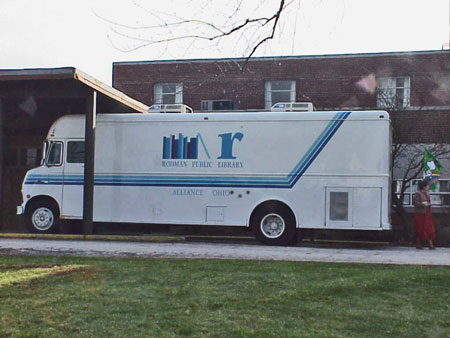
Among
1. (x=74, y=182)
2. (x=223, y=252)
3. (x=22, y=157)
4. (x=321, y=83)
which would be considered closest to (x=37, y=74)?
(x=74, y=182)

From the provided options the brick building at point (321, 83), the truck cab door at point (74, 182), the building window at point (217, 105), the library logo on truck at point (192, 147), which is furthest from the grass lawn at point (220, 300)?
the building window at point (217, 105)

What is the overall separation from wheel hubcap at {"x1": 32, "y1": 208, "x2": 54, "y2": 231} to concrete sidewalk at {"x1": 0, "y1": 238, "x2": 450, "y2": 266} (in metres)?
1.23

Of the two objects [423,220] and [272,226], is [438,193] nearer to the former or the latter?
[423,220]

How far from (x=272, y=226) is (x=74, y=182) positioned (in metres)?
5.18

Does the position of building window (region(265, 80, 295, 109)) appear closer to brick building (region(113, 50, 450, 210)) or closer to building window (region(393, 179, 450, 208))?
brick building (region(113, 50, 450, 210))

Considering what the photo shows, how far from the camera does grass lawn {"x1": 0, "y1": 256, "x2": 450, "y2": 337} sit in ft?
18.2

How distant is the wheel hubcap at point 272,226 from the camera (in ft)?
47.7

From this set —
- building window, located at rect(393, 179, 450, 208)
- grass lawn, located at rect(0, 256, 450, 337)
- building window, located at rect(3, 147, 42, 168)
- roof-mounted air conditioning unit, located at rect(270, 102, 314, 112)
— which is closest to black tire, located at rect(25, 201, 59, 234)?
building window, located at rect(3, 147, 42, 168)

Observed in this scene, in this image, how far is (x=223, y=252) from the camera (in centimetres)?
1233

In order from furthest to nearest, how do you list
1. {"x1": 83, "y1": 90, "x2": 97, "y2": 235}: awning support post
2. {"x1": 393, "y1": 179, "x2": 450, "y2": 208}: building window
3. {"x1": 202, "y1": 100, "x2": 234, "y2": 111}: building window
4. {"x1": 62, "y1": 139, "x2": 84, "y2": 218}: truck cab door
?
{"x1": 202, "y1": 100, "x2": 234, "y2": 111}: building window → {"x1": 393, "y1": 179, "x2": 450, "y2": 208}: building window → {"x1": 62, "y1": 139, "x2": 84, "y2": 218}: truck cab door → {"x1": 83, "y1": 90, "x2": 97, "y2": 235}: awning support post

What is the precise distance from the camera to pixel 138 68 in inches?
1104

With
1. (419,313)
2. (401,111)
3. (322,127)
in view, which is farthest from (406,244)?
(419,313)

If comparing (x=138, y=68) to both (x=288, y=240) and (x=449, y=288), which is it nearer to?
(x=288, y=240)

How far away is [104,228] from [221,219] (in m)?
3.37
